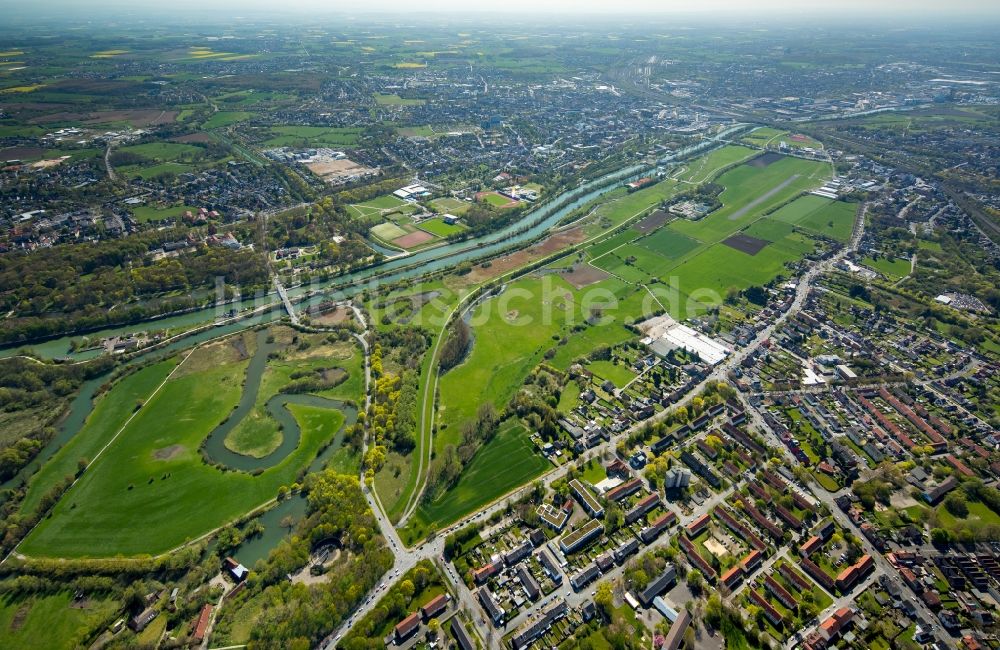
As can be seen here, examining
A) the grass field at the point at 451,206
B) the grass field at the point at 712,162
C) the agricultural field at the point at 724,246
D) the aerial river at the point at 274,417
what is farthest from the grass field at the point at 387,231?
the grass field at the point at 712,162

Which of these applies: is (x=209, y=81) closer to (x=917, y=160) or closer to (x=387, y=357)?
(x=387, y=357)

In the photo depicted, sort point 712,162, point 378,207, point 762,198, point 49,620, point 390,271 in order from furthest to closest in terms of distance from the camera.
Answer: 1. point 712,162
2. point 762,198
3. point 378,207
4. point 390,271
5. point 49,620

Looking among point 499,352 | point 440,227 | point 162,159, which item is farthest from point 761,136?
point 162,159

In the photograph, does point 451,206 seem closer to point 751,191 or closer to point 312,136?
point 751,191

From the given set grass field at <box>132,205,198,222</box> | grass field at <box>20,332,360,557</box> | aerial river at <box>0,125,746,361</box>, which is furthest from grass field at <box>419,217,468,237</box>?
grass field at <box>20,332,360,557</box>

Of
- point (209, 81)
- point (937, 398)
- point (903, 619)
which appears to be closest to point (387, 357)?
point (903, 619)

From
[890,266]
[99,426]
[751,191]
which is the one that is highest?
[751,191]

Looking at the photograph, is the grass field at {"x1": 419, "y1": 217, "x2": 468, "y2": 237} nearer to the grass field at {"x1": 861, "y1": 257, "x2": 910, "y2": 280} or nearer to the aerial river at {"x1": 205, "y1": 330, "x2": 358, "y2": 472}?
the aerial river at {"x1": 205, "y1": 330, "x2": 358, "y2": 472}
